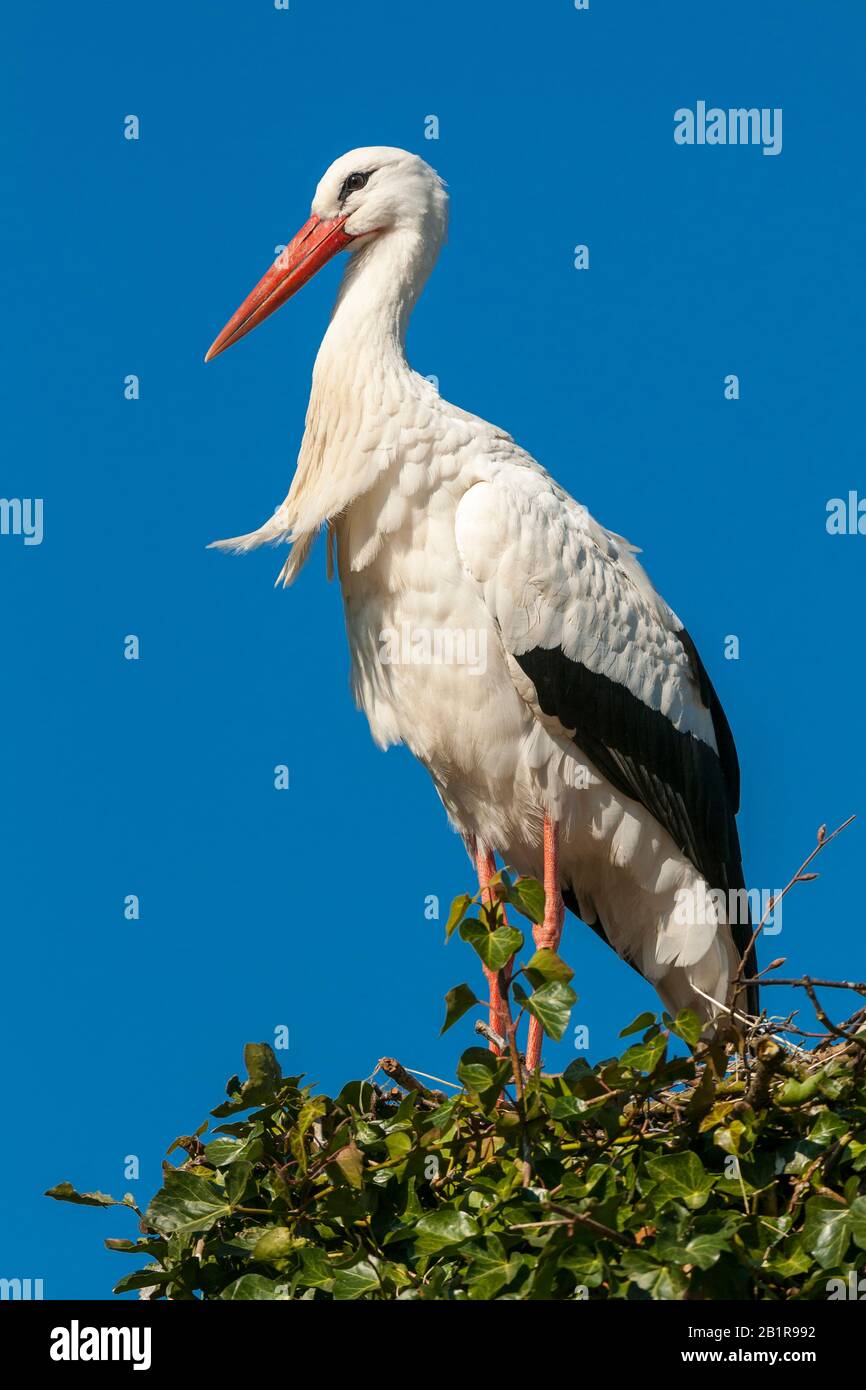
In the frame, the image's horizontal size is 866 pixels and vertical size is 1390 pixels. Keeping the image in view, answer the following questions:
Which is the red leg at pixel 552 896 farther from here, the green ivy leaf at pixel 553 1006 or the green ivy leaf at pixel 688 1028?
the green ivy leaf at pixel 553 1006

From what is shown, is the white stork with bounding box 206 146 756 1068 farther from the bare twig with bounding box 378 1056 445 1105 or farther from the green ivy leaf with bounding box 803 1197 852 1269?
the green ivy leaf with bounding box 803 1197 852 1269

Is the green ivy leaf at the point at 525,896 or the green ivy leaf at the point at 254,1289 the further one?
the green ivy leaf at the point at 254,1289

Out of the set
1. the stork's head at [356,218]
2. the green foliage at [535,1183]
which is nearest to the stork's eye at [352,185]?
the stork's head at [356,218]

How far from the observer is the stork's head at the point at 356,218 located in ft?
18.9

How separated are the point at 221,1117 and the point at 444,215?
2.92 metres

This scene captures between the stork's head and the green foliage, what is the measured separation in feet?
8.67

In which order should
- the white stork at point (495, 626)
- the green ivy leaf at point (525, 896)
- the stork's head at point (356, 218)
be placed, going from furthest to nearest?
the stork's head at point (356, 218), the white stork at point (495, 626), the green ivy leaf at point (525, 896)

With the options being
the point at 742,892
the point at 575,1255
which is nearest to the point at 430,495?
the point at 742,892

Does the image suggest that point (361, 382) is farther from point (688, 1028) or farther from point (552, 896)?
point (688, 1028)

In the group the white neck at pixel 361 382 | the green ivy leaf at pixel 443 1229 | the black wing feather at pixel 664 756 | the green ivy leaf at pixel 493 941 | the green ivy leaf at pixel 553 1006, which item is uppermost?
the white neck at pixel 361 382

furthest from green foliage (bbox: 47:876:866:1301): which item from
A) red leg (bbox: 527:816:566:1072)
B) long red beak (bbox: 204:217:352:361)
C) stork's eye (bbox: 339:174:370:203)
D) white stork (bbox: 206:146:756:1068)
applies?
stork's eye (bbox: 339:174:370:203)

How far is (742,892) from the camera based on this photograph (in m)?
6.11

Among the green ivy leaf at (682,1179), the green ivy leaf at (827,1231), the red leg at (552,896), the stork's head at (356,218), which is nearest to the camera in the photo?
the green ivy leaf at (827,1231)
